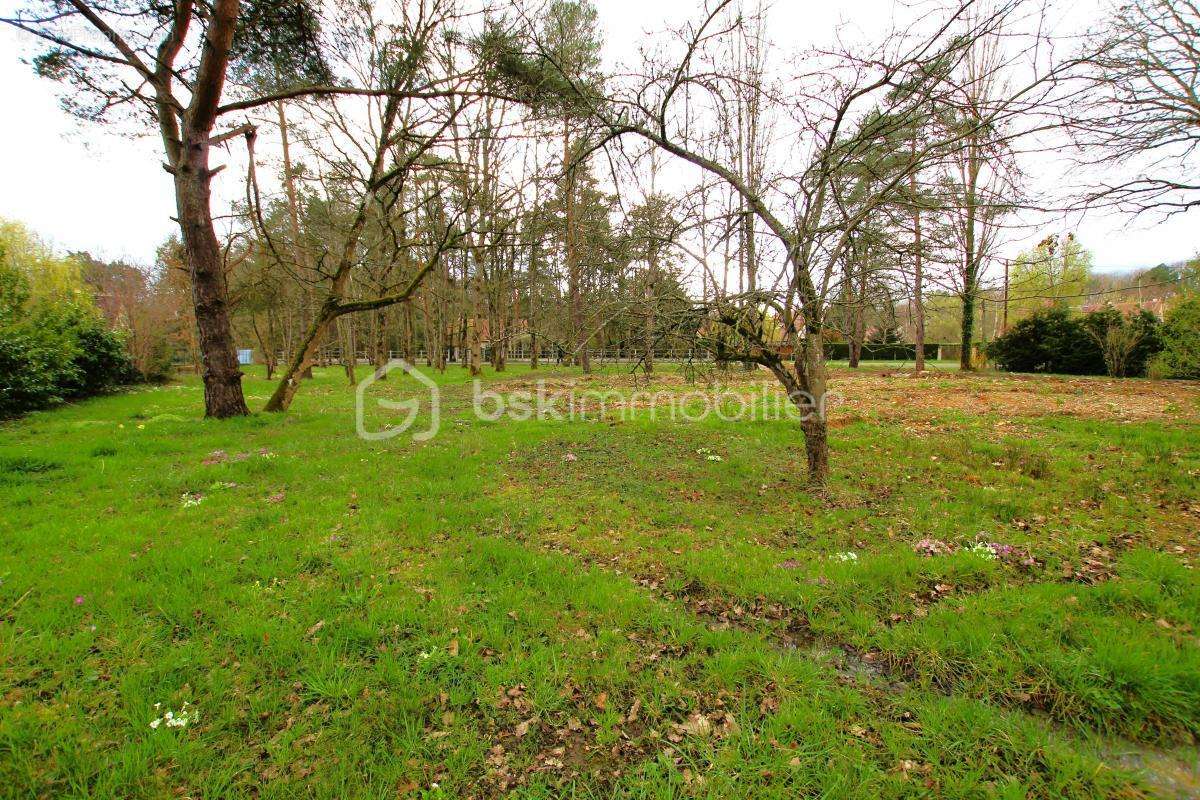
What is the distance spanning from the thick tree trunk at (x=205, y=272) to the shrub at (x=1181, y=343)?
22539 mm

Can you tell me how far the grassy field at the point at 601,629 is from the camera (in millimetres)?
2033

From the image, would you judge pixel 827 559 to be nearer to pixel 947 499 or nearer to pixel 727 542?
pixel 727 542

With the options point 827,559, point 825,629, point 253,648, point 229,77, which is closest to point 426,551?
point 253,648

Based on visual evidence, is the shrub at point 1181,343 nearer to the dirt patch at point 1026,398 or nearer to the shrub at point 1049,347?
the dirt patch at point 1026,398

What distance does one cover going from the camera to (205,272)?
8320 mm

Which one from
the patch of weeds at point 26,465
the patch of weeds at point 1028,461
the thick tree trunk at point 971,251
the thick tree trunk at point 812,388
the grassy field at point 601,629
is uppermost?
the thick tree trunk at point 971,251

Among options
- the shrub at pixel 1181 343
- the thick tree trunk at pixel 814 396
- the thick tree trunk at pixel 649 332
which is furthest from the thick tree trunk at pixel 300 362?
the shrub at pixel 1181 343

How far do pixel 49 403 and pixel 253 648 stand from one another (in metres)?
13.0

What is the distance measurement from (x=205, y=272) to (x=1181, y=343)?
2331 centimetres

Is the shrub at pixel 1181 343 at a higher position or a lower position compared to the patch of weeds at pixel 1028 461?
higher

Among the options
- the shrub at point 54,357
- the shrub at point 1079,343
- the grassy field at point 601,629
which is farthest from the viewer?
the shrub at point 1079,343

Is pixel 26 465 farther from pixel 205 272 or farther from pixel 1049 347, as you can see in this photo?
pixel 1049 347

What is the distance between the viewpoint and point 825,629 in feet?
9.93

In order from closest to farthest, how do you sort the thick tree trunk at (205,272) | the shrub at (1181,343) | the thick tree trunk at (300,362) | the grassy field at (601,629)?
the grassy field at (601,629)
the thick tree trunk at (205,272)
the thick tree trunk at (300,362)
the shrub at (1181,343)
